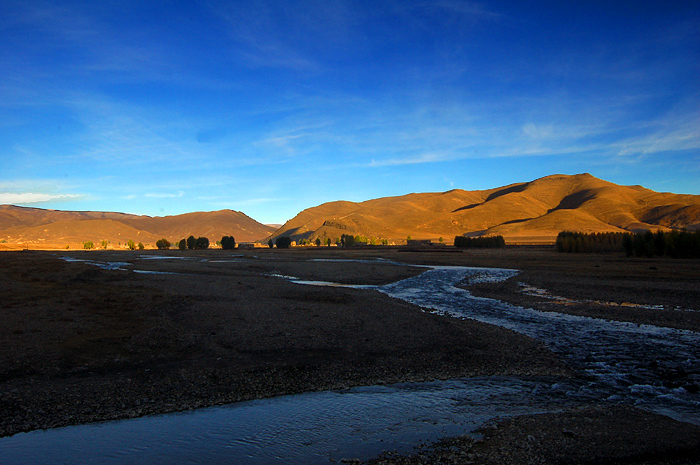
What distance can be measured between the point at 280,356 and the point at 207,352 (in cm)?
213

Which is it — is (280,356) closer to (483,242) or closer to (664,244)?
(664,244)

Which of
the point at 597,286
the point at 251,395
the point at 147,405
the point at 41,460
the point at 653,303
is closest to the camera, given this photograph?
the point at 41,460

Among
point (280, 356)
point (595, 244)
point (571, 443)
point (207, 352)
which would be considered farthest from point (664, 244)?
point (207, 352)

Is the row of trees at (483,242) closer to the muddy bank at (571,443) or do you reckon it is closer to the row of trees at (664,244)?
the row of trees at (664,244)

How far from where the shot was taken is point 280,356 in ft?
40.3

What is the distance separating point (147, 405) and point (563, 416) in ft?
26.0

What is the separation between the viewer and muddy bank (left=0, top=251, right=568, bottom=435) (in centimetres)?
907

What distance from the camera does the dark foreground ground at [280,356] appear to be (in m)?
7.25

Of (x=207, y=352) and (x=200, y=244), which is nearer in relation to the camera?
(x=207, y=352)

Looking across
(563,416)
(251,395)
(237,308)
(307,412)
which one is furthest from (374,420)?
(237,308)

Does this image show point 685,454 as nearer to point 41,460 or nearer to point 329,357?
point 329,357

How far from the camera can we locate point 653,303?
21.6 m

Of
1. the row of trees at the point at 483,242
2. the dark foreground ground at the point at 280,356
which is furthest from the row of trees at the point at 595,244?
the dark foreground ground at the point at 280,356

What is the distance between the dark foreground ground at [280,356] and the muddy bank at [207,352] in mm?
43
